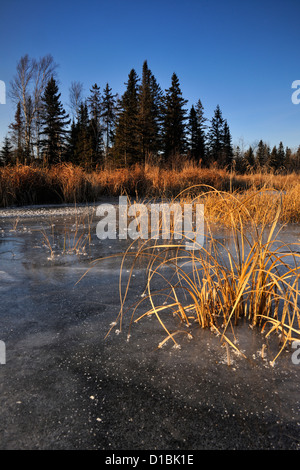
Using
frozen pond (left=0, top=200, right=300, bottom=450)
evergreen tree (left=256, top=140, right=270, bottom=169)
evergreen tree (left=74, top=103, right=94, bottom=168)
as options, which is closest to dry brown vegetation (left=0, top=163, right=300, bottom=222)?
evergreen tree (left=256, top=140, right=270, bottom=169)

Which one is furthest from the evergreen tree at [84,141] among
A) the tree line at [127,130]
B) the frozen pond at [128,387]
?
the frozen pond at [128,387]

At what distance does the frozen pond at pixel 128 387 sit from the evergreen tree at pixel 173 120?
2242 centimetres

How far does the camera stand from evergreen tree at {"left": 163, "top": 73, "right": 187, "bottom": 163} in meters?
22.7

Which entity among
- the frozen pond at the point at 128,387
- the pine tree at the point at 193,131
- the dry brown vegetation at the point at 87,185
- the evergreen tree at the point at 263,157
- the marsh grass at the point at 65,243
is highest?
the pine tree at the point at 193,131

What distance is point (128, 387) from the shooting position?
0.86 m

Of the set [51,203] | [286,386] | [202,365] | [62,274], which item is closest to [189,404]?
[202,365]

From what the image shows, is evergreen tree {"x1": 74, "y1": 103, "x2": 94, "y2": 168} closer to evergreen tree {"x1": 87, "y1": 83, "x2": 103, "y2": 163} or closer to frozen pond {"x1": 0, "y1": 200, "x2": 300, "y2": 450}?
evergreen tree {"x1": 87, "y1": 83, "x2": 103, "y2": 163}

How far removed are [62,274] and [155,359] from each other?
3.80 ft

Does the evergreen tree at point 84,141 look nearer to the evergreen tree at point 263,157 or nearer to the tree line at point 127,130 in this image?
the tree line at point 127,130

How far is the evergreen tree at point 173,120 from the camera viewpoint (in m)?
22.7

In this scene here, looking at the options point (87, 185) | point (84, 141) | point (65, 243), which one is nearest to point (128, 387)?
point (65, 243)

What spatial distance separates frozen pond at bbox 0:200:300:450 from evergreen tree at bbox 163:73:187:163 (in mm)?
22421

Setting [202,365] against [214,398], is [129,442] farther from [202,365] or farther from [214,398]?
[202,365]

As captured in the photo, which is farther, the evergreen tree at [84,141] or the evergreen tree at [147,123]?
the evergreen tree at [84,141]
